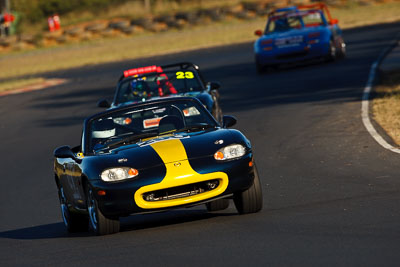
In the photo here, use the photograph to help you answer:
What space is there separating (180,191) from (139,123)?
1801 mm

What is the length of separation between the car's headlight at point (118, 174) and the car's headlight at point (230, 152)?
0.74m

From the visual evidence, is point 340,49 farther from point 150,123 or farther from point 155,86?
point 150,123

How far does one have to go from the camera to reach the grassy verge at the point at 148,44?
43.6m

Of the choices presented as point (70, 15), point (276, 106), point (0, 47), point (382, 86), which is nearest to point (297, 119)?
point (276, 106)

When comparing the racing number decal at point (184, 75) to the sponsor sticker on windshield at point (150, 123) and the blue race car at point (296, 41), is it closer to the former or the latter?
the sponsor sticker on windshield at point (150, 123)

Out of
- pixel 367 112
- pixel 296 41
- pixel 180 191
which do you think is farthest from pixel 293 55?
pixel 180 191

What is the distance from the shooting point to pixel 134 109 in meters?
9.97

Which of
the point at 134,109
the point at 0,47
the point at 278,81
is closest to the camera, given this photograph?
the point at 134,109

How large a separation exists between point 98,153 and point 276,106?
10408 mm

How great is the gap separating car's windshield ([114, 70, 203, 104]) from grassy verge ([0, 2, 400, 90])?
73.0ft

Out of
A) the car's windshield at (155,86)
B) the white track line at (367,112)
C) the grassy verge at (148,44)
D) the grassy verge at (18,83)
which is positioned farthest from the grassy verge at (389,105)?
the grassy verge at (148,44)

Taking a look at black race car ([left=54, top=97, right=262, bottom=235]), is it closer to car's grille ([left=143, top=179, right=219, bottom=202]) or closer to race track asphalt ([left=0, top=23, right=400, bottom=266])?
car's grille ([left=143, top=179, right=219, bottom=202])

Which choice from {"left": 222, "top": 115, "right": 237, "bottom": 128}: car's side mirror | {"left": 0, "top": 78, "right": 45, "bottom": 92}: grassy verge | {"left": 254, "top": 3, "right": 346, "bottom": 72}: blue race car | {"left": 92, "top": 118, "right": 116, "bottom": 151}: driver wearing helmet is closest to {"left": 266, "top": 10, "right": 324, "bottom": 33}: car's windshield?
{"left": 254, "top": 3, "right": 346, "bottom": 72}: blue race car

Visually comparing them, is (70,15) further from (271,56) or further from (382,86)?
(382,86)
